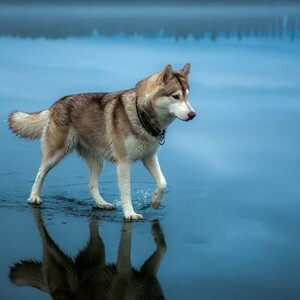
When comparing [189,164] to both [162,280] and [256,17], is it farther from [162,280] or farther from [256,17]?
[256,17]

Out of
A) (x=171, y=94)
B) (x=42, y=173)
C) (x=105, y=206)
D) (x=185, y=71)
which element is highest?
(x=185, y=71)

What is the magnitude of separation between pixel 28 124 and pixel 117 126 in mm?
1313

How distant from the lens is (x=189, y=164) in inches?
462

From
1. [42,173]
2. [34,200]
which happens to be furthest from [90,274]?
[42,173]

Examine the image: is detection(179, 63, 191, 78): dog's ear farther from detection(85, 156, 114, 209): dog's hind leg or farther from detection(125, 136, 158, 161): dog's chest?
detection(85, 156, 114, 209): dog's hind leg

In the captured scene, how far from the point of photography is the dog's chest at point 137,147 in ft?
29.7

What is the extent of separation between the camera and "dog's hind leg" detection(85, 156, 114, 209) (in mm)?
9523

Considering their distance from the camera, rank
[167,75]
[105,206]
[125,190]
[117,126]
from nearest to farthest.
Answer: [167,75], [125,190], [117,126], [105,206]

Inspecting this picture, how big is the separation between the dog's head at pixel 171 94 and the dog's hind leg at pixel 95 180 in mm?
1201

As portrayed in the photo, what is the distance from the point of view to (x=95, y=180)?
9.67 meters

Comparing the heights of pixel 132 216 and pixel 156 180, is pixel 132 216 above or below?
below

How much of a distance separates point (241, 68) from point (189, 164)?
11541mm

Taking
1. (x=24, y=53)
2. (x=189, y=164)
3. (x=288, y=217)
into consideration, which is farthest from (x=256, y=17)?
(x=288, y=217)

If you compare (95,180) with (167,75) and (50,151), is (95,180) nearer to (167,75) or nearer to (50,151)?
(50,151)
